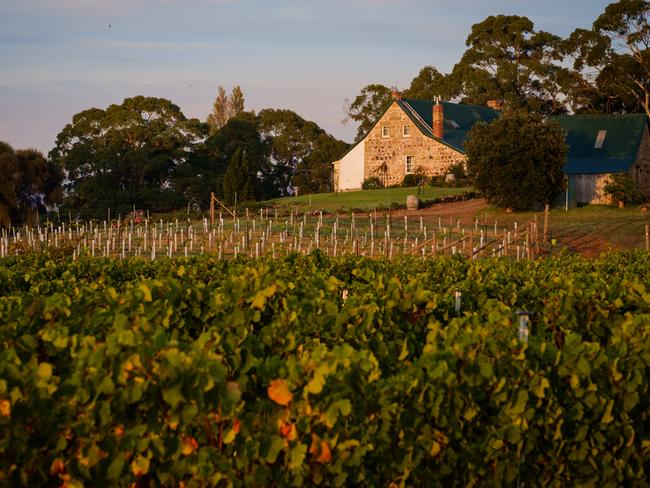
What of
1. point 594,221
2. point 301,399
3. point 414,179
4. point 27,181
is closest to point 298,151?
point 414,179

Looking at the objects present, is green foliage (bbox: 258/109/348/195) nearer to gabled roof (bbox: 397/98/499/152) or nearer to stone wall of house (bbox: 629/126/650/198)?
gabled roof (bbox: 397/98/499/152)

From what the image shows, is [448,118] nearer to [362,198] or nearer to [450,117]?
[450,117]

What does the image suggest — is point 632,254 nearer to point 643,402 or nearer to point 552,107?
point 643,402

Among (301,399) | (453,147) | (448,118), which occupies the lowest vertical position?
(301,399)

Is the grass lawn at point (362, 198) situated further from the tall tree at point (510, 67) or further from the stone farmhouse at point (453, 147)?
the tall tree at point (510, 67)

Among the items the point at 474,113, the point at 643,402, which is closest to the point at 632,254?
the point at 643,402

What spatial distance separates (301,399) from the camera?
563 cm

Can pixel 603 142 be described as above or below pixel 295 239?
above

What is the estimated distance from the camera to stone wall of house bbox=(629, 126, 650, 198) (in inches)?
2126

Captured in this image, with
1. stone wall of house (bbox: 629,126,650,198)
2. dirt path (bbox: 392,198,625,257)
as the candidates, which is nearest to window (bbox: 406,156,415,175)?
dirt path (bbox: 392,198,625,257)

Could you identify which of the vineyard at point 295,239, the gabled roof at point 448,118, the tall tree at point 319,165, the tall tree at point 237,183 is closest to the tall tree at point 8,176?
the vineyard at point 295,239

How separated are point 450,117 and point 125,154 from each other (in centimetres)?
2153

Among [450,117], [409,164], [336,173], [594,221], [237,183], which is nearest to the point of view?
[594,221]

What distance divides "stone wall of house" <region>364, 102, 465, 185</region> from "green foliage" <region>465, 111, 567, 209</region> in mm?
13232
